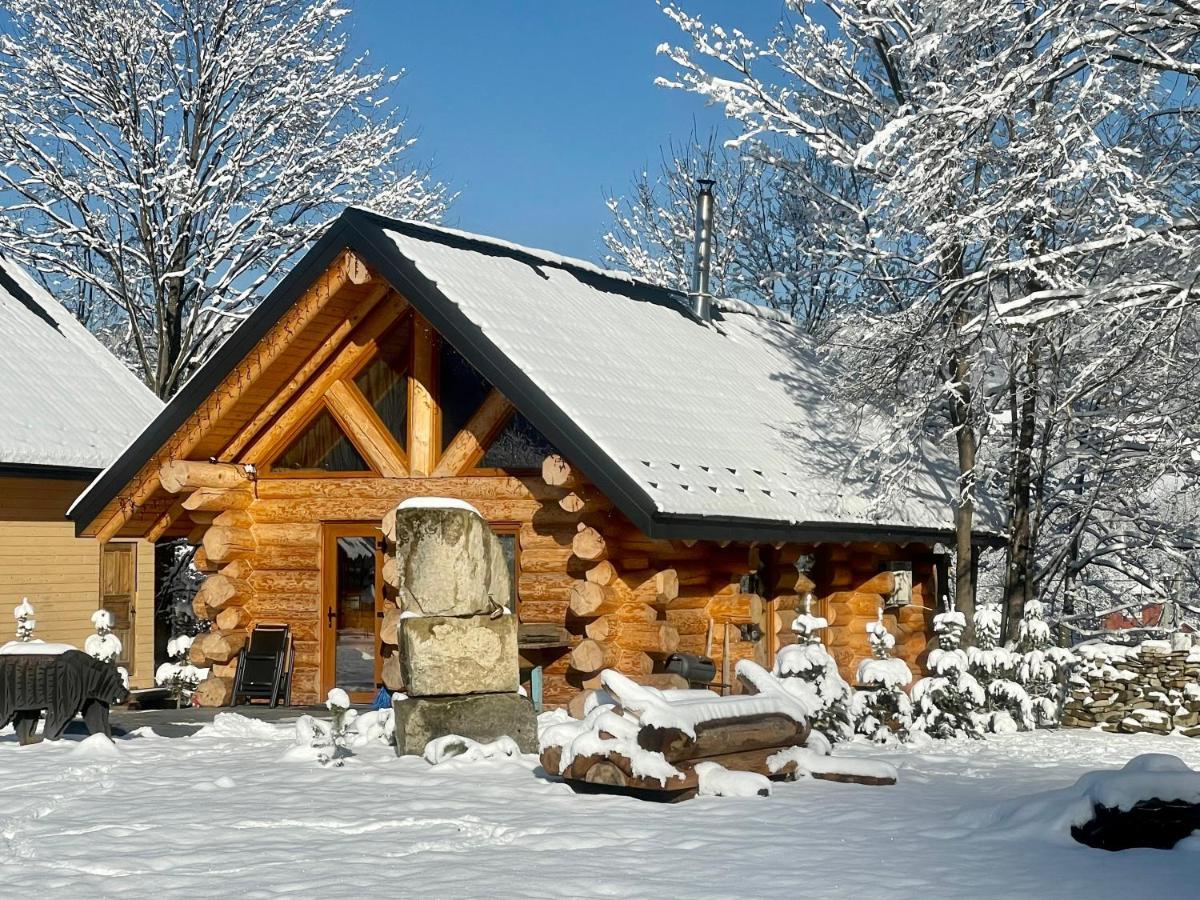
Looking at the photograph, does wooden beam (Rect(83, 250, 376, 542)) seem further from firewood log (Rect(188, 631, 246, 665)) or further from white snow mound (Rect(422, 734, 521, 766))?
white snow mound (Rect(422, 734, 521, 766))

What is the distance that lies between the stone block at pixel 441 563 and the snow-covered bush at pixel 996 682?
16.6ft

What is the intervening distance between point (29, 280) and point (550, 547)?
1392 cm

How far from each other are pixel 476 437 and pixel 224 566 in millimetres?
3533

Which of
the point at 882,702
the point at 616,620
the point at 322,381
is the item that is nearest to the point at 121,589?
the point at 322,381

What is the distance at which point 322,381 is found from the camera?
54.1ft

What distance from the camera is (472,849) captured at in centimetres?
866

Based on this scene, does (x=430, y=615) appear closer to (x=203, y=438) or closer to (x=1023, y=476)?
(x=203, y=438)

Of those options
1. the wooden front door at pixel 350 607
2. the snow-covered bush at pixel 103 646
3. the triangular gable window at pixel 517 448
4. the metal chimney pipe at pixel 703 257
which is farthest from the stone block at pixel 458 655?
the metal chimney pipe at pixel 703 257

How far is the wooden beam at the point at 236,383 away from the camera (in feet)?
49.8

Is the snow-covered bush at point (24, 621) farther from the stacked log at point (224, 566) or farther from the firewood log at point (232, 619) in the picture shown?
the firewood log at point (232, 619)

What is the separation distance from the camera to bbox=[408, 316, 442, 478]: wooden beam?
15930 millimetres

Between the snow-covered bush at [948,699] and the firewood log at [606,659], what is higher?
the firewood log at [606,659]

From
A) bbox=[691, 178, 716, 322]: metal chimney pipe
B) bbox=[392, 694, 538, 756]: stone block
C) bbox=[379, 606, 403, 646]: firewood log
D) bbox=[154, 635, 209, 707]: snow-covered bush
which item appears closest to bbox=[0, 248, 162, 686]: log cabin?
bbox=[154, 635, 209, 707]: snow-covered bush

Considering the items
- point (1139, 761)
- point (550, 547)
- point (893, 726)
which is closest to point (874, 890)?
point (1139, 761)
